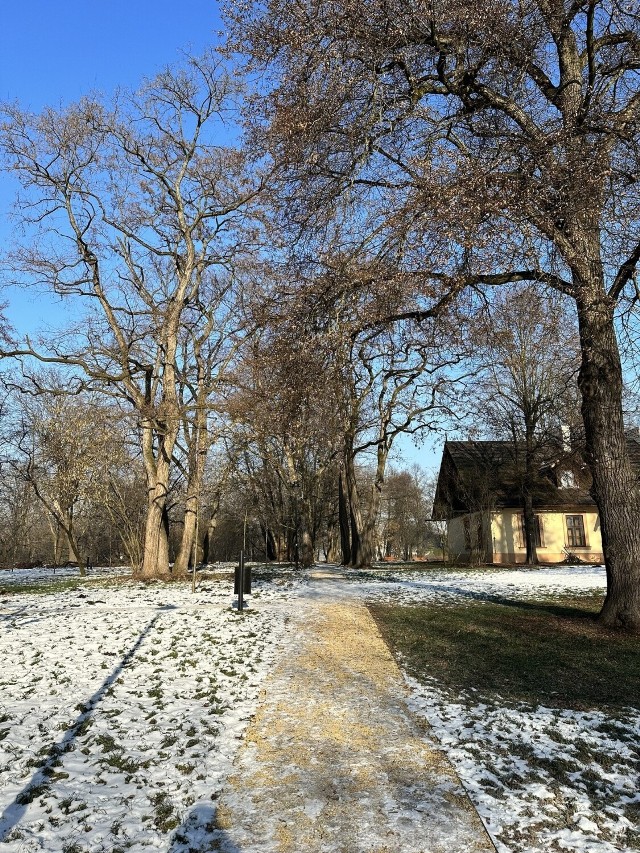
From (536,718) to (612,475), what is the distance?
5018 millimetres

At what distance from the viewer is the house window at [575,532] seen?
32219 millimetres

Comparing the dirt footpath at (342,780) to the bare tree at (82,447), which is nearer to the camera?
the dirt footpath at (342,780)

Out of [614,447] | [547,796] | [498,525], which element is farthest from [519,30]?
[498,525]

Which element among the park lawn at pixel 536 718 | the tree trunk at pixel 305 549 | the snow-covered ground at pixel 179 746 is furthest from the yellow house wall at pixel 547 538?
the snow-covered ground at pixel 179 746

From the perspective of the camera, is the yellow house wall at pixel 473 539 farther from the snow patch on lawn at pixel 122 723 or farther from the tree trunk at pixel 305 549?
the snow patch on lawn at pixel 122 723

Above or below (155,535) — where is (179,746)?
below

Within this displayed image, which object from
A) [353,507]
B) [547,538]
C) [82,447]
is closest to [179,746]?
[82,447]

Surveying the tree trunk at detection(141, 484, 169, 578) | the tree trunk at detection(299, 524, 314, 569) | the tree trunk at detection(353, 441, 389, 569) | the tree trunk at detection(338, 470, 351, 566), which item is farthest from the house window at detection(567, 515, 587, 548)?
the tree trunk at detection(141, 484, 169, 578)

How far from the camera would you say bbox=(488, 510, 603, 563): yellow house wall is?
32000 millimetres

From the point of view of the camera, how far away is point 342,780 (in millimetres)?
4574

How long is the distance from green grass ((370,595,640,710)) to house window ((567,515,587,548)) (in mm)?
21182

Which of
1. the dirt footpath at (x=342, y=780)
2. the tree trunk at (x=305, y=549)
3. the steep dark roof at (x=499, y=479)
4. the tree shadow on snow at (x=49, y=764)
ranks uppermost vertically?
the steep dark roof at (x=499, y=479)

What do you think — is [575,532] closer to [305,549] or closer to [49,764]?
[305,549]

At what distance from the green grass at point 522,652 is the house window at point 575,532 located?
21182 mm
